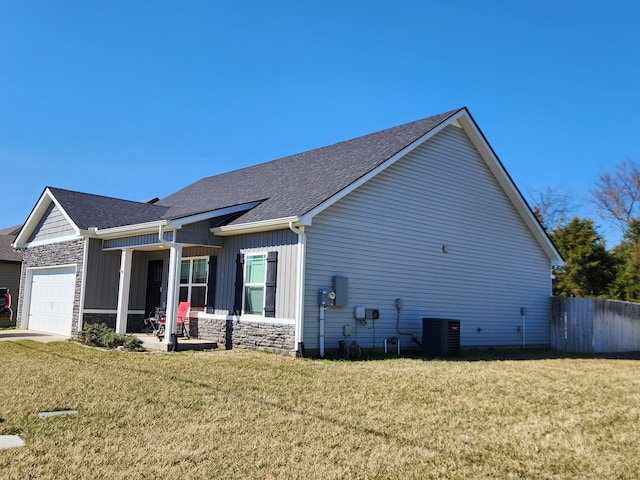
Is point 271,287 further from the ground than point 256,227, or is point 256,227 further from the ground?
point 256,227

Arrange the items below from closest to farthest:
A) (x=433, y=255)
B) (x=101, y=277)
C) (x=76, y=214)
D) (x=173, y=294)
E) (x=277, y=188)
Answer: (x=173, y=294), (x=433, y=255), (x=277, y=188), (x=101, y=277), (x=76, y=214)

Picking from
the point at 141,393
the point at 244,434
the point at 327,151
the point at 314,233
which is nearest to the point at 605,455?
the point at 244,434

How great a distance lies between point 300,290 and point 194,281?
13.6ft

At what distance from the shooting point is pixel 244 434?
5430 mm

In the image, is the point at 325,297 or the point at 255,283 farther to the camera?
the point at 255,283

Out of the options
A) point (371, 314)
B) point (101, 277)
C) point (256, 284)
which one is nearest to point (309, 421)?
point (256, 284)

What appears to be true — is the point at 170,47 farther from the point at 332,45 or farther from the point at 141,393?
the point at 141,393

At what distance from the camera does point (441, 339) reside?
1293 centimetres

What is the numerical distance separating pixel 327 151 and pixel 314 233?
575 cm

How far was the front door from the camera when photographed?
Result: 1645 centimetres

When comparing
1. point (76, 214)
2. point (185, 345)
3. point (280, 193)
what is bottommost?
point (185, 345)

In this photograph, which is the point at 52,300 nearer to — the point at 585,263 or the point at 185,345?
the point at 185,345

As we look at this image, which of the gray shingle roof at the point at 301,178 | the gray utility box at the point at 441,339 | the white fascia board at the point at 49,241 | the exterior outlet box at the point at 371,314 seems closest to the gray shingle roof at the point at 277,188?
the gray shingle roof at the point at 301,178

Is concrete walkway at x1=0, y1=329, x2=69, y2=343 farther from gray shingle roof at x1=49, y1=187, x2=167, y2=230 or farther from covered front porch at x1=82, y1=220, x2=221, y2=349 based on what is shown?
gray shingle roof at x1=49, y1=187, x2=167, y2=230
